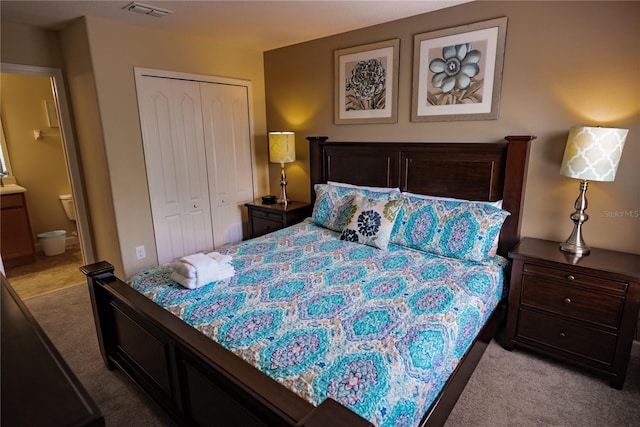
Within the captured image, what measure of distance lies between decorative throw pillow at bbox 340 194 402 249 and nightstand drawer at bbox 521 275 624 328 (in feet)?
3.06

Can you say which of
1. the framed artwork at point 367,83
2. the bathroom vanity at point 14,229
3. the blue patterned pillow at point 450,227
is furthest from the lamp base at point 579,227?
the bathroom vanity at point 14,229

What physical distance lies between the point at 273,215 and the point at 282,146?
712mm

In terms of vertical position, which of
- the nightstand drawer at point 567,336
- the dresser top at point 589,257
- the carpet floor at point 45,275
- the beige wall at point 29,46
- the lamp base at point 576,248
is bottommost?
the carpet floor at point 45,275

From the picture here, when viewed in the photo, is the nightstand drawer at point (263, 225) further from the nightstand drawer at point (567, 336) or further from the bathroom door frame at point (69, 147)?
the nightstand drawer at point (567, 336)

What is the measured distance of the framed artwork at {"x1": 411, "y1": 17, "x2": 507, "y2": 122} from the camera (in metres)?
2.52

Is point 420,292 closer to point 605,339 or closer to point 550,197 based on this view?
point 605,339

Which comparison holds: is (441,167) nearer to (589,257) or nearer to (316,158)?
(589,257)

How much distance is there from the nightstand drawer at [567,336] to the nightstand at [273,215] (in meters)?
2.13

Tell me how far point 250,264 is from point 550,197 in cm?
213

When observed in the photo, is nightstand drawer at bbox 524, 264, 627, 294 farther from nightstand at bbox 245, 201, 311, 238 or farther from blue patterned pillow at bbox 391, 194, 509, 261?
nightstand at bbox 245, 201, 311, 238

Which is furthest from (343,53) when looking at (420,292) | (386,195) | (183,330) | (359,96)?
(183,330)

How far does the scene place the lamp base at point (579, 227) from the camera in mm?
A: 2189

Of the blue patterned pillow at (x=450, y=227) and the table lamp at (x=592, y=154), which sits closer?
the table lamp at (x=592, y=154)

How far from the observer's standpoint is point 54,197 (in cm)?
472
